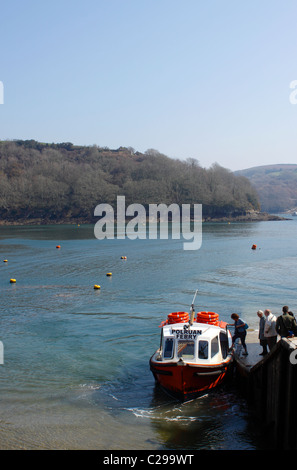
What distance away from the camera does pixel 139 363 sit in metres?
25.1

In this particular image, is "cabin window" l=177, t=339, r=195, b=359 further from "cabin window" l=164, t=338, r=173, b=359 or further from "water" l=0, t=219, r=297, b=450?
"water" l=0, t=219, r=297, b=450

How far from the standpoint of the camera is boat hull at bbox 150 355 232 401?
1900 centimetres

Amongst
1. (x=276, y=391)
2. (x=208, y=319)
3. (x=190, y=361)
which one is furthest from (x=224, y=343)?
(x=276, y=391)

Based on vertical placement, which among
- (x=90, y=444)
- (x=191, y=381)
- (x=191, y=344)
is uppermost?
(x=191, y=344)

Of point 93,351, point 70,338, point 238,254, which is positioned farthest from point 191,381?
point 238,254

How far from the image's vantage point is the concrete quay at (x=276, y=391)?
14016mm

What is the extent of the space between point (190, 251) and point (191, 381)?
59103 millimetres

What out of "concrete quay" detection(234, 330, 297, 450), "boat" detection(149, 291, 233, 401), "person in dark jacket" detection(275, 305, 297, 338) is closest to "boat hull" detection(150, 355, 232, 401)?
"boat" detection(149, 291, 233, 401)

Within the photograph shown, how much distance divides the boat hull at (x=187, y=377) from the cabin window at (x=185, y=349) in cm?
77

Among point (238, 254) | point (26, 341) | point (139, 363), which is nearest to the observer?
point (139, 363)

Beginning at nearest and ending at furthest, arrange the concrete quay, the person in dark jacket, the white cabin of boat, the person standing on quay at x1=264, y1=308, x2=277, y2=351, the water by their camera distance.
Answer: the concrete quay < the water < the person in dark jacket < the person standing on quay at x1=264, y1=308, x2=277, y2=351 < the white cabin of boat

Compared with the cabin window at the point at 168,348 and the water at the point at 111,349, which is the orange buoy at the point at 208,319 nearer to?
the water at the point at 111,349

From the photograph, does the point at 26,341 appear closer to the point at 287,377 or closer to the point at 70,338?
the point at 70,338
